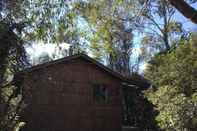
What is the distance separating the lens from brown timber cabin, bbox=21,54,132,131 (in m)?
28.0

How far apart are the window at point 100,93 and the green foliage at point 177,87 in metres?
3.29

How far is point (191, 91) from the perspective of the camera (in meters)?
24.0

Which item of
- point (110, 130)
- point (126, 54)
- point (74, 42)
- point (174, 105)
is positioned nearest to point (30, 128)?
point (110, 130)

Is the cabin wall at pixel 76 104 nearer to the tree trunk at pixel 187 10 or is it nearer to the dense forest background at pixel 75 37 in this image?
the dense forest background at pixel 75 37

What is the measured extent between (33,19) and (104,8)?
9.59 ft

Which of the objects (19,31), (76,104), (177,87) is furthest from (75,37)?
(76,104)

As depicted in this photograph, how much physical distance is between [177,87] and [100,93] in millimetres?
8559

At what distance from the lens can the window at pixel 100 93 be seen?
30.3 metres

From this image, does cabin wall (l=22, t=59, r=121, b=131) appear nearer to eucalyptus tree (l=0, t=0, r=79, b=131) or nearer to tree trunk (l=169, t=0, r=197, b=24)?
eucalyptus tree (l=0, t=0, r=79, b=131)

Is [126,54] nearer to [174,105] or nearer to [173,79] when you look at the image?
[173,79]

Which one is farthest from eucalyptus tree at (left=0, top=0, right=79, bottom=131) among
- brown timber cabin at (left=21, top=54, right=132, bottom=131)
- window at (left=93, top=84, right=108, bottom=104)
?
window at (left=93, top=84, right=108, bottom=104)

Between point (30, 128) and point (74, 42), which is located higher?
point (74, 42)

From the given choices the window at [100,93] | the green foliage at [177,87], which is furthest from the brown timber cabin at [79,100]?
the green foliage at [177,87]

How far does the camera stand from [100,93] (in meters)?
30.9
